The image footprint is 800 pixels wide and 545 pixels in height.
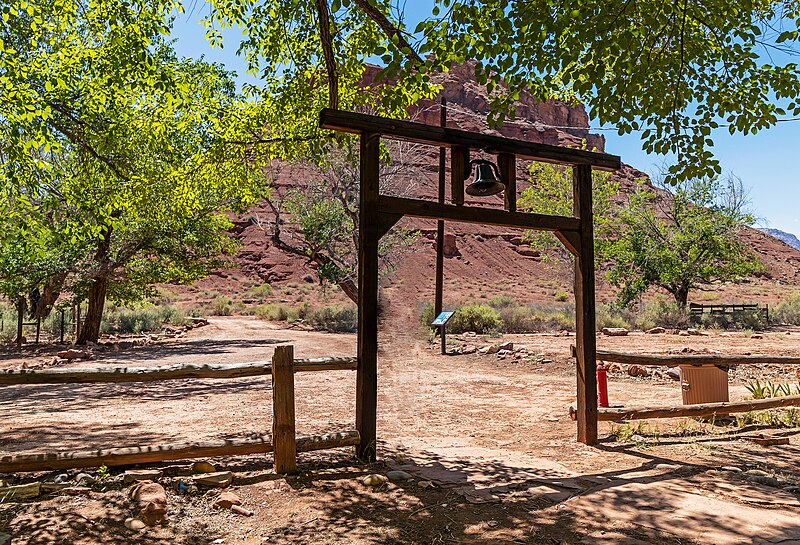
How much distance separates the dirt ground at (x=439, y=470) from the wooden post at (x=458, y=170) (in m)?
2.74

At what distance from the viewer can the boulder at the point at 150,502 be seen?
4188 mm

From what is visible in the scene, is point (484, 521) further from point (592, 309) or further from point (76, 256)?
point (76, 256)

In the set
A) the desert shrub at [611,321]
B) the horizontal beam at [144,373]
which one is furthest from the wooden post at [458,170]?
the desert shrub at [611,321]

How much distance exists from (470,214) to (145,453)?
3740mm

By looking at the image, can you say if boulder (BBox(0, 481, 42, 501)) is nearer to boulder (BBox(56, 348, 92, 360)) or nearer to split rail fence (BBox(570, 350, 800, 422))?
split rail fence (BBox(570, 350, 800, 422))

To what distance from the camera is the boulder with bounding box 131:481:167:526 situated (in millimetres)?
4188

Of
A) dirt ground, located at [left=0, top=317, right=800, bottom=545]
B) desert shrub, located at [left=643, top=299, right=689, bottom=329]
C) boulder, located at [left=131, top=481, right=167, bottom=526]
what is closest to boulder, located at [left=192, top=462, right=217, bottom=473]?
dirt ground, located at [left=0, top=317, right=800, bottom=545]

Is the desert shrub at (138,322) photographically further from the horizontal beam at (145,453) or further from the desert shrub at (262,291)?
the horizontal beam at (145,453)

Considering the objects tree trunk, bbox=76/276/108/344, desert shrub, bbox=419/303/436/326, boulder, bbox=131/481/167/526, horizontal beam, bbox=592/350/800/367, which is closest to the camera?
boulder, bbox=131/481/167/526

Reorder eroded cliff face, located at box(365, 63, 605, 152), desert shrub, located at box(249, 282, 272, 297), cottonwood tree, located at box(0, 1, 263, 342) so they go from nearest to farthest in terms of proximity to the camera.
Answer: cottonwood tree, located at box(0, 1, 263, 342), desert shrub, located at box(249, 282, 272, 297), eroded cliff face, located at box(365, 63, 605, 152)

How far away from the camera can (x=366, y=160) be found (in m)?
5.71

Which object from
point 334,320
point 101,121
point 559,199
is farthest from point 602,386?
point 559,199

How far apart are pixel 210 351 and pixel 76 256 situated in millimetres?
5185

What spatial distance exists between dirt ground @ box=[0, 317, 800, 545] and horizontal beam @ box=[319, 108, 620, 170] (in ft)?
10.7
